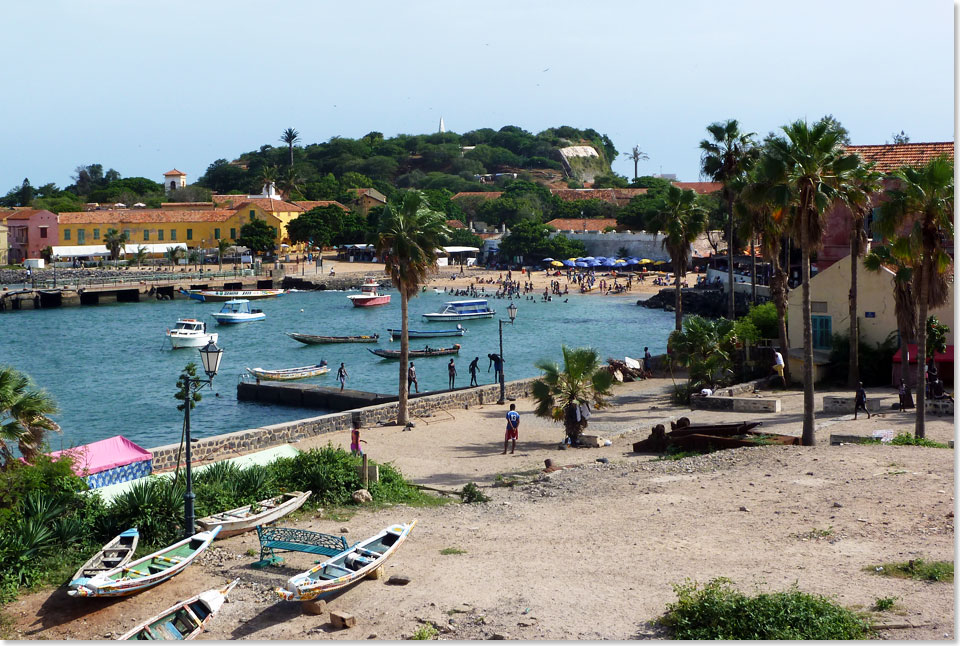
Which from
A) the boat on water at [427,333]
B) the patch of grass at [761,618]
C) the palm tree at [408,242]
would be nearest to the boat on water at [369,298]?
the boat on water at [427,333]

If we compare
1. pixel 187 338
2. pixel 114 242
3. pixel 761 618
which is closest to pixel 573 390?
pixel 761 618

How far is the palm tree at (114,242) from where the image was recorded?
347ft

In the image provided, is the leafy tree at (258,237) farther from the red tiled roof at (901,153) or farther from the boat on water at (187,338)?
the red tiled roof at (901,153)

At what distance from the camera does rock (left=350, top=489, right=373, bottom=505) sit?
55.9 feet

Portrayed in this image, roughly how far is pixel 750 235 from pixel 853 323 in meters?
4.23

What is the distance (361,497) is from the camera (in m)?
17.1

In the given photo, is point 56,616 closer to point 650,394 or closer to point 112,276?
point 650,394

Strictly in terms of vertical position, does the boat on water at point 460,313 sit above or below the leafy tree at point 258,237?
below

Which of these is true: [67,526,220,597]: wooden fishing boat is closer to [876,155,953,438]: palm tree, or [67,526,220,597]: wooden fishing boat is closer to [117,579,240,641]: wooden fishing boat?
[117,579,240,641]: wooden fishing boat

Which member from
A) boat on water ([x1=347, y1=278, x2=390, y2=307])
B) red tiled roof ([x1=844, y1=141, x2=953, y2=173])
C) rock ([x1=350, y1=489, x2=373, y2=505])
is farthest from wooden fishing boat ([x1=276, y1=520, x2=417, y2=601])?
boat on water ([x1=347, y1=278, x2=390, y2=307])

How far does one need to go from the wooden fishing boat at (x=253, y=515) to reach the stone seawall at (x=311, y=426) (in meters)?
7.08

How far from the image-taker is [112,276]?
94.1 m

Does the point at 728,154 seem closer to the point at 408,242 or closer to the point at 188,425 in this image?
the point at 408,242

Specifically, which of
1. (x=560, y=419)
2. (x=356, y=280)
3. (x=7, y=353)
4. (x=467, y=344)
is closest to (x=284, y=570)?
(x=560, y=419)
